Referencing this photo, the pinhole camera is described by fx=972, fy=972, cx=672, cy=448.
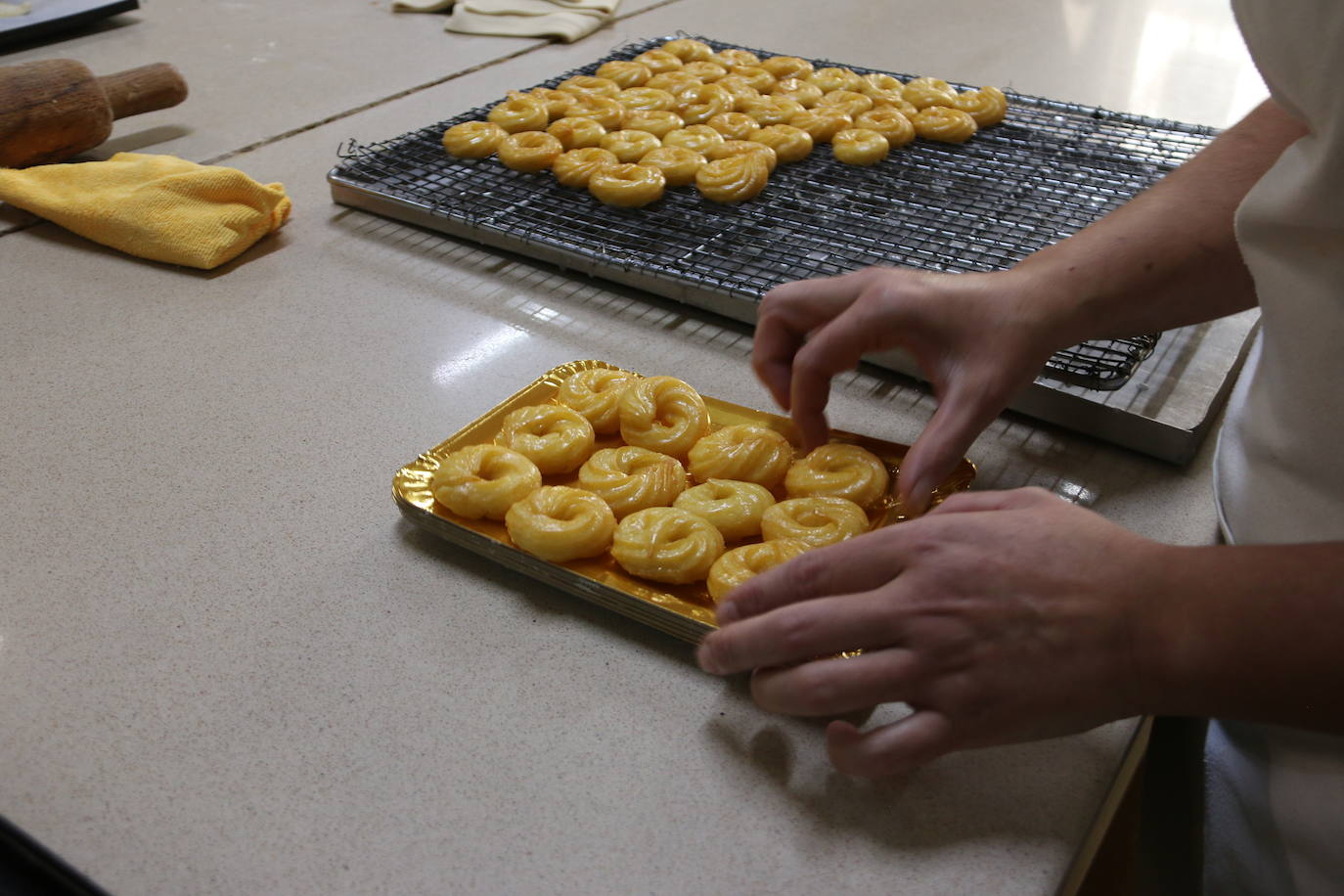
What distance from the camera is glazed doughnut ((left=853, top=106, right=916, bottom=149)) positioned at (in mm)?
2113

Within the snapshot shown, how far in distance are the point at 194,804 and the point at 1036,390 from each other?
1.13 m

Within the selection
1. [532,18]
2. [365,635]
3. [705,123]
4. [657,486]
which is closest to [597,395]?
[657,486]

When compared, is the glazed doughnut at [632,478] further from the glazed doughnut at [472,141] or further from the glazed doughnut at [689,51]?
the glazed doughnut at [689,51]

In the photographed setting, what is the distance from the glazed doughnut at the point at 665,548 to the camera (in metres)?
1.05

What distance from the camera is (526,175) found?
2010 millimetres

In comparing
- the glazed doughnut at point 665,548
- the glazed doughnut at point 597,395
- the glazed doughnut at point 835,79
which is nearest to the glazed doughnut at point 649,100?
the glazed doughnut at point 835,79

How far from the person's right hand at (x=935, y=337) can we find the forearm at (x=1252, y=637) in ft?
1.09

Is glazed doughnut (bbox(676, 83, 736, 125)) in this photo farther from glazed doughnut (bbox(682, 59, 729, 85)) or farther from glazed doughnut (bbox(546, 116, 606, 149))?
glazed doughnut (bbox(546, 116, 606, 149))

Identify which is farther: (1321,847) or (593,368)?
(593,368)

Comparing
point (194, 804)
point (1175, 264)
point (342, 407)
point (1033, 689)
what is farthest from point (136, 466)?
point (1175, 264)

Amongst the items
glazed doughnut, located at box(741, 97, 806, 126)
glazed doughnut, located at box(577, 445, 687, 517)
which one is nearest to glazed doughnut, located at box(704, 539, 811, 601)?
glazed doughnut, located at box(577, 445, 687, 517)

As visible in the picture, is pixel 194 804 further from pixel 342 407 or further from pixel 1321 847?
pixel 1321 847

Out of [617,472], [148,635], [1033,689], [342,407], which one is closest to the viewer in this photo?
[1033,689]

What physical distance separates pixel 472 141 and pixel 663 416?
1050mm
